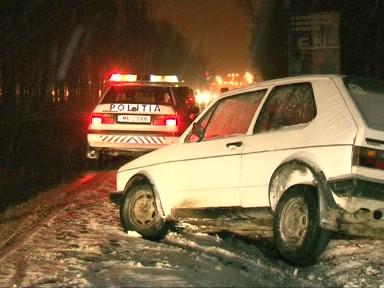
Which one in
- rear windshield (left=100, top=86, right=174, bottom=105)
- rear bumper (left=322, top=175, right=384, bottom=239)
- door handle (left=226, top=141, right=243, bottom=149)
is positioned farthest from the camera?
rear windshield (left=100, top=86, right=174, bottom=105)

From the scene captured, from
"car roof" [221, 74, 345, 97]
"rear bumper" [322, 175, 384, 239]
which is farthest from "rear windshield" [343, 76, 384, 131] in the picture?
"rear bumper" [322, 175, 384, 239]

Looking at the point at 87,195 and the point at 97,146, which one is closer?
the point at 87,195

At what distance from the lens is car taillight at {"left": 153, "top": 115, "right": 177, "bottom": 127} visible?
13.1 metres

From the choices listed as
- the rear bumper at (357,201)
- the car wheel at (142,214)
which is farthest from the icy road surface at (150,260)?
the rear bumper at (357,201)

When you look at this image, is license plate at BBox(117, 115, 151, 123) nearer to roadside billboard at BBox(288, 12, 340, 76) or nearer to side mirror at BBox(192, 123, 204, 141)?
roadside billboard at BBox(288, 12, 340, 76)

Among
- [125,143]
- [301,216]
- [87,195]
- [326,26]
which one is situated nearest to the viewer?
[301,216]

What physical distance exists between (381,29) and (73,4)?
106ft

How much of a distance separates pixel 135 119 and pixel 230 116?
6329 millimetres

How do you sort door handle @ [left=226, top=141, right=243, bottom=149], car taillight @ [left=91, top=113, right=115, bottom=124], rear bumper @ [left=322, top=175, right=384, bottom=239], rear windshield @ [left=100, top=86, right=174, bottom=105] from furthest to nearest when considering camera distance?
1. rear windshield @ [left=100, top=86, right=174, bottom=105]
2. car taillight @ [left=91, top=113, right=115, bottom=124]
3. door handle @ [left=226, top=141, right=243, bottom=149]
4. rear bumper @ [left=322, top=175, right=384, bottom=239]

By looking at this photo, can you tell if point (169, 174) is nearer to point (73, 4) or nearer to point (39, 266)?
point (39, 266)

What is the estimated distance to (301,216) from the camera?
581cm

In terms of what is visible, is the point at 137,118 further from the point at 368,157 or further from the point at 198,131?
the point at 368,157

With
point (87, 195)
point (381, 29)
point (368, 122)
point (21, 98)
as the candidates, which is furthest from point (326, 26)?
point (21, 98)

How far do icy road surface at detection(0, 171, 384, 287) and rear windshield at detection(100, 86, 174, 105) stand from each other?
17.3 feet
